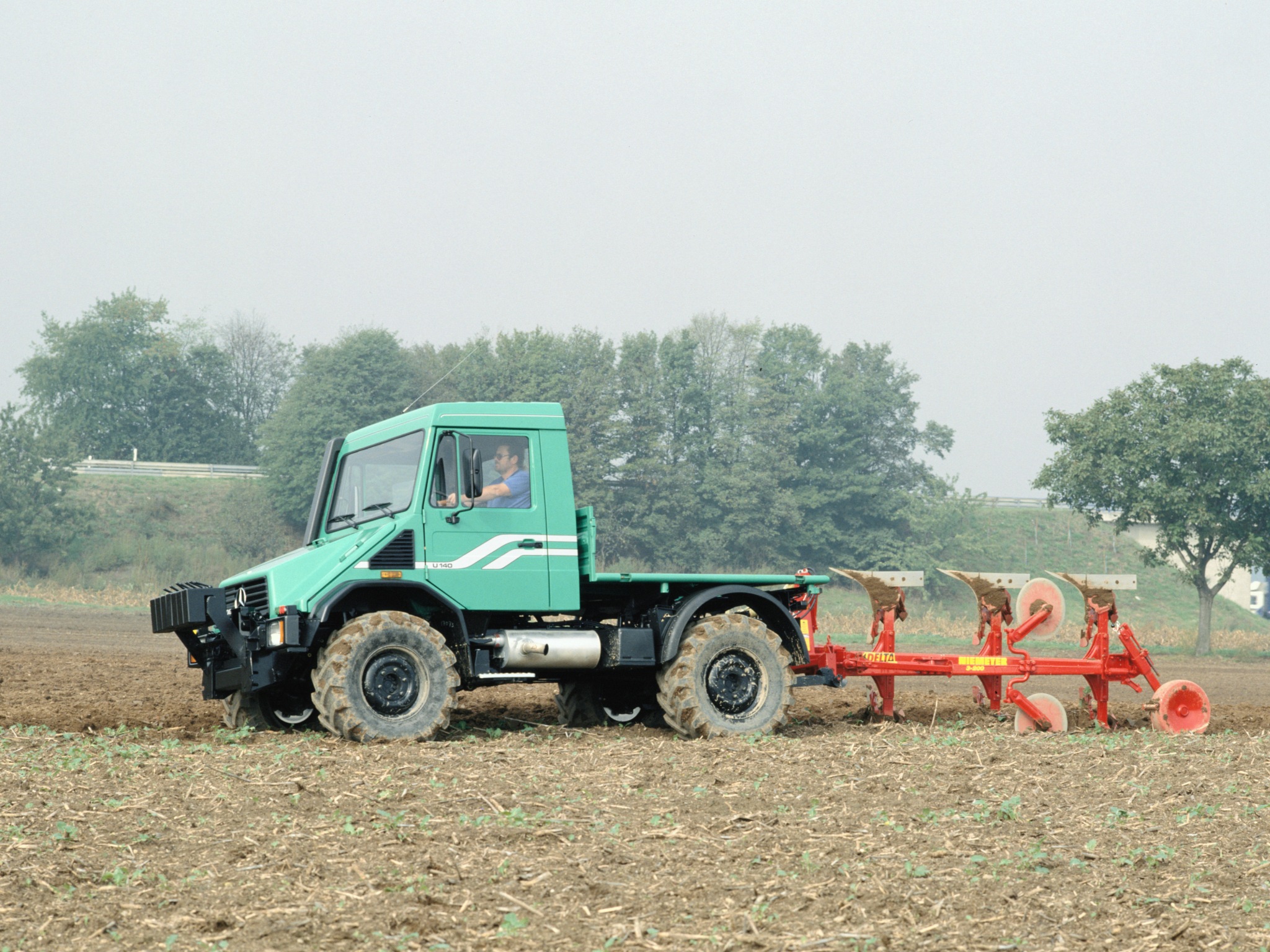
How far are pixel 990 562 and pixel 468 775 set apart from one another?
180ft

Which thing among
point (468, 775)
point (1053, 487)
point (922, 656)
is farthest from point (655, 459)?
point (468, 775)

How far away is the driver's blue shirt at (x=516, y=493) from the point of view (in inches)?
409

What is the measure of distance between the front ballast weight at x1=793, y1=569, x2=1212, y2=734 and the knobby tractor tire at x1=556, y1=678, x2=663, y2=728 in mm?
1542

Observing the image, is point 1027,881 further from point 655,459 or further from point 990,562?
point 990,562

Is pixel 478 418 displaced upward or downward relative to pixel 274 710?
upward

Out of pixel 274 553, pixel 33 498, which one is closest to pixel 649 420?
pixel 274 553

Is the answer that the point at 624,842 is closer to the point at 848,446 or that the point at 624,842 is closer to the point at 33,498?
the point at 33,498

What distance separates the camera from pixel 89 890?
18.0 ft

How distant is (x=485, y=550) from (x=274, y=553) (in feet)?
140

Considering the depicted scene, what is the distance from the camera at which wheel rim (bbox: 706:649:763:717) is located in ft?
35.8

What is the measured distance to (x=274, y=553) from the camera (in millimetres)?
50906

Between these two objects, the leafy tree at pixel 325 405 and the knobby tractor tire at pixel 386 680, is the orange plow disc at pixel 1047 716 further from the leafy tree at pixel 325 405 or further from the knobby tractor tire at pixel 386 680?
the leafy tree at pixel 325 405

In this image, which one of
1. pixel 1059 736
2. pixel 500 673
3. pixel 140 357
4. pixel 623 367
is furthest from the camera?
pixel 140 357

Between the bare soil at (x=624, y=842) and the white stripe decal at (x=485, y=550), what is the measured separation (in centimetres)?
142
